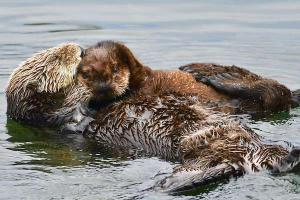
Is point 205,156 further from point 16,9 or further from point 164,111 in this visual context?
point 16,9

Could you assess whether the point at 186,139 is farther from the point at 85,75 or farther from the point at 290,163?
the point at 85,75

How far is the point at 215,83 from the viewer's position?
7438 millimetres

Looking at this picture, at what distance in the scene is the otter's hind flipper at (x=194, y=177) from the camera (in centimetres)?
550

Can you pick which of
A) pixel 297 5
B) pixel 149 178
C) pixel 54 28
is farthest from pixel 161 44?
pixel 149 178

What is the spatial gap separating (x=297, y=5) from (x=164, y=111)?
5808mm

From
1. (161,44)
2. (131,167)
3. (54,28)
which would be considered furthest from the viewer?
(54,28)

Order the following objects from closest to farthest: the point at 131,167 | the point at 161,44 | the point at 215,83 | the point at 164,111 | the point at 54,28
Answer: the point at 131,167 → the point at 164,111 → the point at 215,83 → the point at 161,44 → the point at 54,28

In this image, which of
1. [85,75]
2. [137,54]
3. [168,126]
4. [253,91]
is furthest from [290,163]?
[137,54]

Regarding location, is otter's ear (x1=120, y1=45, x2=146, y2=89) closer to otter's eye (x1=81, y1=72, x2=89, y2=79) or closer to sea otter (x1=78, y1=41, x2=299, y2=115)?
sea otter (x1=78, y1=41, x2=299, y2=115)

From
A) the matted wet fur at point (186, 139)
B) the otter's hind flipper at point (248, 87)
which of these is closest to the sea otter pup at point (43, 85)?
the matted wet fur at point (186, 139)

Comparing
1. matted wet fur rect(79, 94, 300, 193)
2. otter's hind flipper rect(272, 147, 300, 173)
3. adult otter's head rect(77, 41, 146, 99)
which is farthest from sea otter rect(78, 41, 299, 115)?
otter's hind flipper rect(272, 147, 300, 173)

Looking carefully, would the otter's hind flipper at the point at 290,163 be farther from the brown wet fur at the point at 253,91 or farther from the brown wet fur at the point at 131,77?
the brown wet fur at the point at 253,91

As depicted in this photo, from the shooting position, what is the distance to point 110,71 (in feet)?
23.4

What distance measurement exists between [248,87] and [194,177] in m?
2.04
